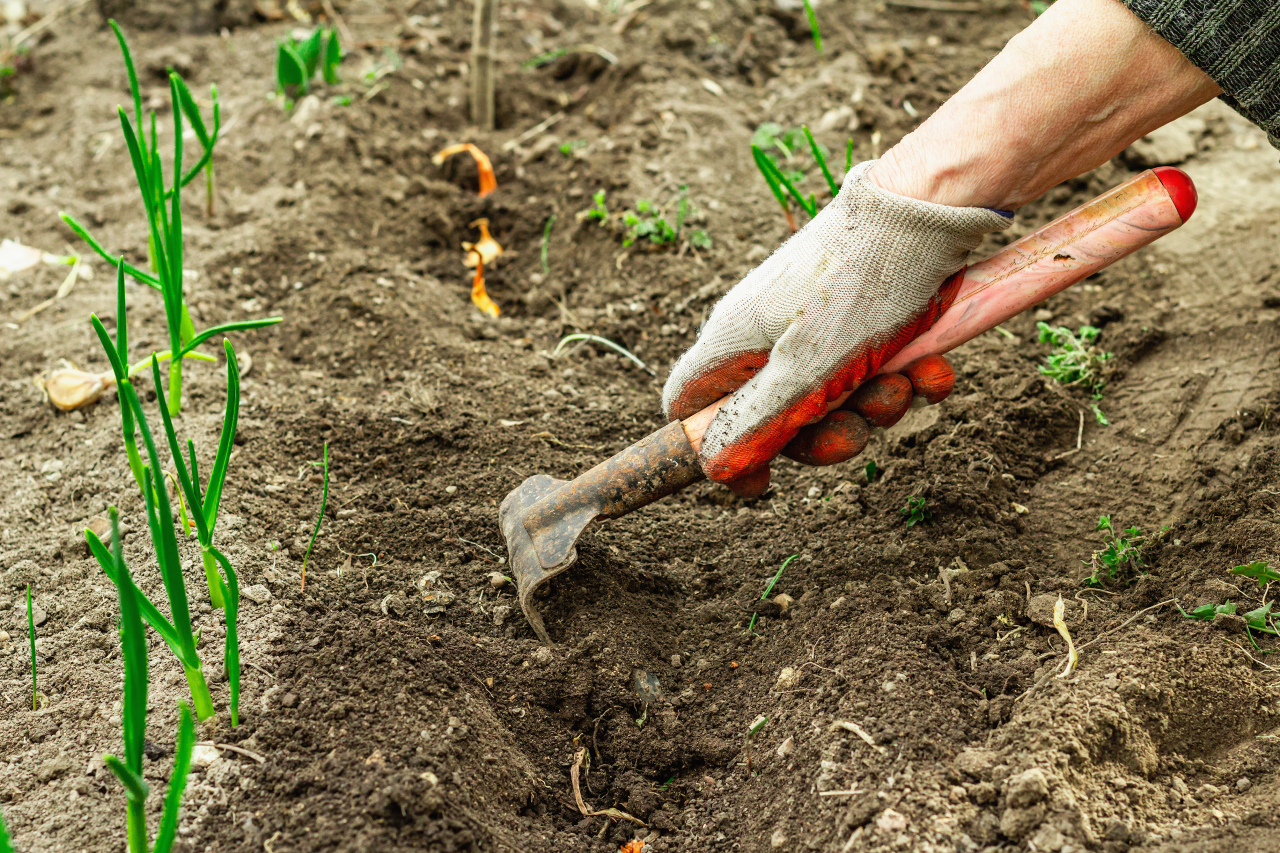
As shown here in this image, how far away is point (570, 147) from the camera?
3.24 meters

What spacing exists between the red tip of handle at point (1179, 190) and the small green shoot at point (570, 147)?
6.98 feet

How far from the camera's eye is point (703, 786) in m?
1.55

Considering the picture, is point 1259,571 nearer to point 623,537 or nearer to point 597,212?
point 623,537

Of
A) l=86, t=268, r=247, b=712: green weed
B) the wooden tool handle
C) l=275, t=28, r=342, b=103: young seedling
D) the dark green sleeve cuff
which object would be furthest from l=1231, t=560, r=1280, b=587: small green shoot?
l=275, t=28, r=342, b=103: young seedling

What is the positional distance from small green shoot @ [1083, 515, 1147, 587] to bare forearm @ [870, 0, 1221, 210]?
A: 0.69 m

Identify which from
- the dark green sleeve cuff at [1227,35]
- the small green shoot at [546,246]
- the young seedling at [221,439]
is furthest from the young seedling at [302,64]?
the dark green sleeve cuff at [1227,35]

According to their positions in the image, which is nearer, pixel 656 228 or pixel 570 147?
pixel 656 228

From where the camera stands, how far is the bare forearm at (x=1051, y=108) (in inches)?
55.3

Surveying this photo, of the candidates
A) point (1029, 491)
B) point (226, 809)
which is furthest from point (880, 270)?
point (226, 809)

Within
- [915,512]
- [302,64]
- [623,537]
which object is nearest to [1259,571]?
[915,512]

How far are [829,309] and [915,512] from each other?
530 mm

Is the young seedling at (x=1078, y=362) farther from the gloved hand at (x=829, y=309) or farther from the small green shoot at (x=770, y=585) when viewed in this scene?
the small green shoot at (x=770, y=585)

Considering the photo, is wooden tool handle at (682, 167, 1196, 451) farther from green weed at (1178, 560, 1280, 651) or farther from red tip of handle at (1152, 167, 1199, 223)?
green weed at (1178, 560, 1280, 651)

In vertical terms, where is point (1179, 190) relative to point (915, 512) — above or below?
above
